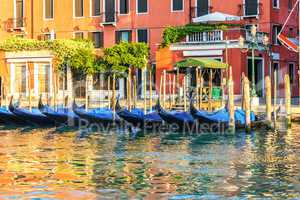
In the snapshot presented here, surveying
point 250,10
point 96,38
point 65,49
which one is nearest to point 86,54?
point 65,49

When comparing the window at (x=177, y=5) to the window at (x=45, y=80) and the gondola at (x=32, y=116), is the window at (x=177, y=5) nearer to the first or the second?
the window at (x=45, y=80)

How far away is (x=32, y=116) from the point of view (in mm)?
28859

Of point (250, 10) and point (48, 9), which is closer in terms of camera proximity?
point (250, 10)

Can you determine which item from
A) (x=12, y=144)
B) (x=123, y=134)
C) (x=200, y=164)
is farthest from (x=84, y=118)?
(x=200, y=164)

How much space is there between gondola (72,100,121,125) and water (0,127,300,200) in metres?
3.16

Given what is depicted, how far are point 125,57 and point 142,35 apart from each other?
2491 mm

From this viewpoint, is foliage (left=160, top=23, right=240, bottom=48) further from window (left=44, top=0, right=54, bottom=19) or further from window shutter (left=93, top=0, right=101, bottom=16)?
window (left=44, top=0, right=54, bottom=19)

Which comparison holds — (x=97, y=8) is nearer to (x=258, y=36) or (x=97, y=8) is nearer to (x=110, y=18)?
(x=110, y=18)

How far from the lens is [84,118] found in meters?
27.5

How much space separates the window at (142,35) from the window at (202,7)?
123 inches

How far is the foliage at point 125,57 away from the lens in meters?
37.3

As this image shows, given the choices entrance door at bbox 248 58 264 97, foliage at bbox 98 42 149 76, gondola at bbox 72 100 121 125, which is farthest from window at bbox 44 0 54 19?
gondola at bbox 72 100 121 125

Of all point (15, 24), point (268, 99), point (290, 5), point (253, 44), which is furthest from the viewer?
point (15, 24)

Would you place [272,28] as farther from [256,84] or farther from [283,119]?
[283,119]
